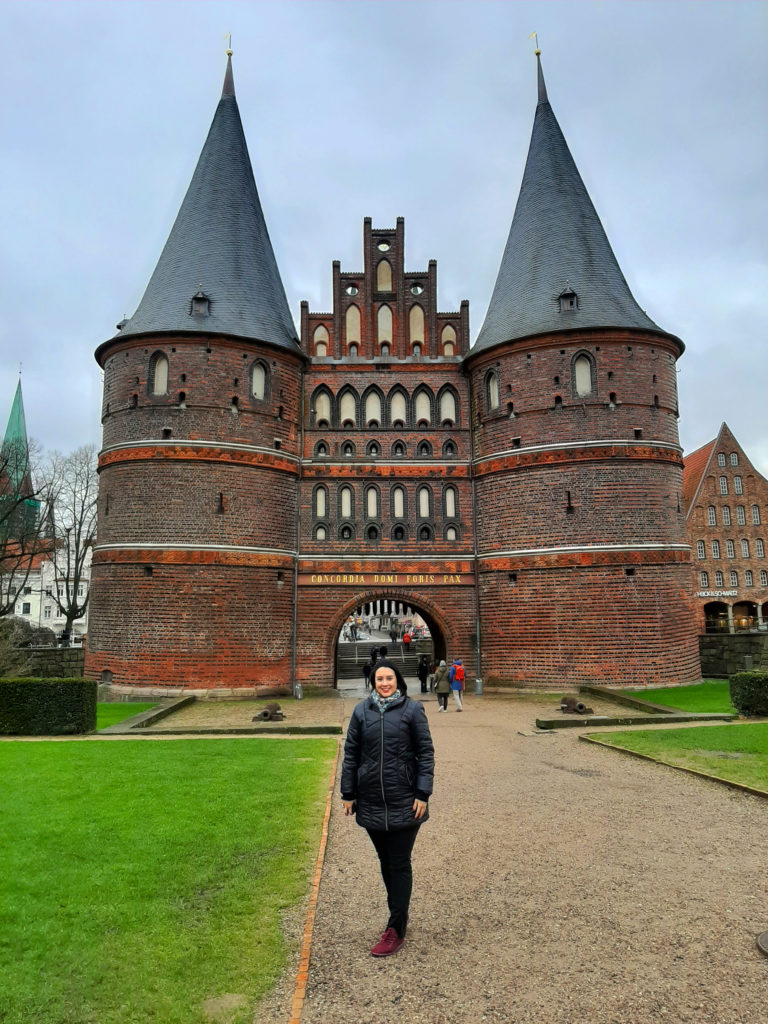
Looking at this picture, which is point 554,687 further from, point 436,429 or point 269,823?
point 269,823

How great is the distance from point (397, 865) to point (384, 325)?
21620mm

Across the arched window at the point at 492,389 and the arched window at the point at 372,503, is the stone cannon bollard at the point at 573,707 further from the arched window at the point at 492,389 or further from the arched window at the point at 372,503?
the arched window at the point at 492,389

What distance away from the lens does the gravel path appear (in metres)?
3.99

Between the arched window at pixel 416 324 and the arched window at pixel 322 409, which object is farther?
the arched window at pixel 416 324

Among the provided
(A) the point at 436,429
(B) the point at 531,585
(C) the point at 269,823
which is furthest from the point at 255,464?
(C) the point at 269,823

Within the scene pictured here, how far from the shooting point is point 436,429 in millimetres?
23906

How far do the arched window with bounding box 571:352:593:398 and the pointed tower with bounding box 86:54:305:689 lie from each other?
8824 millimetres

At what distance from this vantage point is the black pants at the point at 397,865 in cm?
457

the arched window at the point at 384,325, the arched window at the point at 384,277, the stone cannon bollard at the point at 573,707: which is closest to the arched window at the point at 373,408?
the arched window at the point at 384,325

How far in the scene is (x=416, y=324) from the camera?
24516 millimetres

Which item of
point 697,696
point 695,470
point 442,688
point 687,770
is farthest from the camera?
point 695,470

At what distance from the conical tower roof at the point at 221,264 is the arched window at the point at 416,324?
395 centimetres

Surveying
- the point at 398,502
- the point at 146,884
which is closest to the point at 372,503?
the point at 398,502

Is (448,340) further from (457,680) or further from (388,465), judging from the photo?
(457,680)
